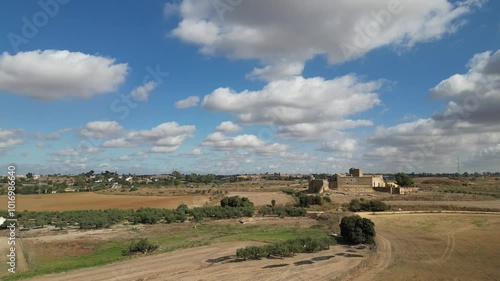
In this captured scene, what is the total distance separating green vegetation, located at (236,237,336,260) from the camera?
Answer: 26188 millimetres

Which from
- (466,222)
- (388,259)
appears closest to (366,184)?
(466,222)

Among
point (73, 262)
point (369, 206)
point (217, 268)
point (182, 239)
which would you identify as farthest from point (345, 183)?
point (73, 262)

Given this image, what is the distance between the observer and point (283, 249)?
2683 cm

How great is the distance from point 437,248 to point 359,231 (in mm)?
6149

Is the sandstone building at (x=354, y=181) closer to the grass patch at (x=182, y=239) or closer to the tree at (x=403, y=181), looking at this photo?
the tree at (x=403, y=181)

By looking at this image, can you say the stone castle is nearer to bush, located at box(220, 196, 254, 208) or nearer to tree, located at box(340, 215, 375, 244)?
bush, located at box(220, 196, 254, 208)

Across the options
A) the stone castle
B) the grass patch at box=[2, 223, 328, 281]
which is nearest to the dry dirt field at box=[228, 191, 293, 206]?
the stone castle

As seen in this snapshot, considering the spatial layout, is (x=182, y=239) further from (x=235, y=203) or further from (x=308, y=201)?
(x=308, y=201)

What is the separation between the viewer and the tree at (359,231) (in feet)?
102

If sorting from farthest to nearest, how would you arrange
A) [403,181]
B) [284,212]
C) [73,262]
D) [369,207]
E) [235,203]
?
[403,181], [235,203], [369,207], [284,212], [73,262]

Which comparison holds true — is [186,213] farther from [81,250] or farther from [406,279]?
[406,279]

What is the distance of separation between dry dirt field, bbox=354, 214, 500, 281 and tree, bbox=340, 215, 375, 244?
120 cm

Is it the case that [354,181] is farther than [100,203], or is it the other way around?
[354,181]

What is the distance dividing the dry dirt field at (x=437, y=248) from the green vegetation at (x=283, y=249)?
189 inches
